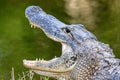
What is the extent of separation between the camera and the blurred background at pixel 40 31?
13802 millimetres

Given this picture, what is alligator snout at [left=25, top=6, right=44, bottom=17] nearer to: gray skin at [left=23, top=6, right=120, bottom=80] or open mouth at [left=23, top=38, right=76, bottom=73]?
gray skin at [left=23, top=6, right=120, bottom=80]

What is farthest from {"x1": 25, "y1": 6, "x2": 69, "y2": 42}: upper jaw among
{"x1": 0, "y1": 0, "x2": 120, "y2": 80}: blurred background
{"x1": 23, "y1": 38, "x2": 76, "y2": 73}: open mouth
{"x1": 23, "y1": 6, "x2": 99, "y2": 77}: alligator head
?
{"x1": 0, "y1": 0, "x2": 120, "y2": 80}: blurred background

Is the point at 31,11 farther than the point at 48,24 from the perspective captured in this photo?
Yes

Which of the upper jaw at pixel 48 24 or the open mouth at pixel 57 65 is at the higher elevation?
the upper jaw at pixel 48 24

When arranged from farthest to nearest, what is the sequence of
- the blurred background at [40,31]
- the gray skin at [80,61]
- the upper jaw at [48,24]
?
the blurred background at [40,31] < the upper jaw at [48,24] < the gray skin at [80,61]

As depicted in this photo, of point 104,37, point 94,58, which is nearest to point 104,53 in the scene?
point 94,58

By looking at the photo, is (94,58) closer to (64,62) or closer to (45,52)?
(64,62)

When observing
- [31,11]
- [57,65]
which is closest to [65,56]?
[57,65]

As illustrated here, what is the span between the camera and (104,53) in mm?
6000

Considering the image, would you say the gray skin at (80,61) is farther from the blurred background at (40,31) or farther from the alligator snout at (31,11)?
the blurred background at (40,31)

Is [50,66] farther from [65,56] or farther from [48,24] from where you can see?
[48,24]

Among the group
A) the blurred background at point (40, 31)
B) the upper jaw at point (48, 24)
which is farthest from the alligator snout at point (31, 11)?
the blurred background at point (40, 31)

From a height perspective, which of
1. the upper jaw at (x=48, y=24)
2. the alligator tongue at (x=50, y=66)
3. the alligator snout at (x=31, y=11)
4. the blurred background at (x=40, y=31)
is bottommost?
the alligator tongue at (x=50, y=66)

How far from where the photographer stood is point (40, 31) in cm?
1669
